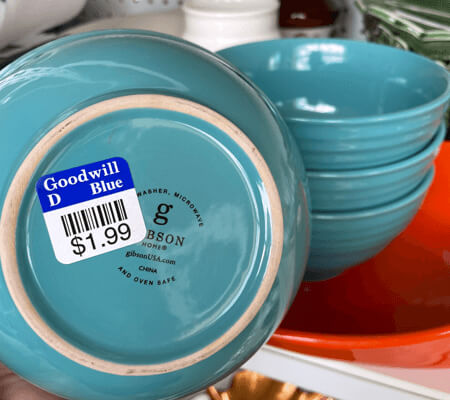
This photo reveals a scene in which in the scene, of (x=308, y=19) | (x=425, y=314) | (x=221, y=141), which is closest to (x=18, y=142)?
(x=221, y=141)

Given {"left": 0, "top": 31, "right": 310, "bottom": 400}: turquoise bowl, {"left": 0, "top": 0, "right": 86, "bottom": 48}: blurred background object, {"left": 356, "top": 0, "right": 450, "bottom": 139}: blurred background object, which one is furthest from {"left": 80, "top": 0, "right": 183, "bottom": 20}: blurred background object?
{"left": 0, "top": 31, "right": 310, "bottom": 400}: turquoise bowl

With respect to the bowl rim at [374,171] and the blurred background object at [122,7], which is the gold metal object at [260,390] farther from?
the blurred background object at [122,7]

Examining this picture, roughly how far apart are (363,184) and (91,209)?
25 cm

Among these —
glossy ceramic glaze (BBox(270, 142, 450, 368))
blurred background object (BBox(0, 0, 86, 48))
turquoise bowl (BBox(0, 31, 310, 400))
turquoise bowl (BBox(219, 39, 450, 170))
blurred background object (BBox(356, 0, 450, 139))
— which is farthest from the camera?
blurred background object (BBox(356, 0, 450, 139))

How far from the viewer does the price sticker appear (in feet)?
1.18

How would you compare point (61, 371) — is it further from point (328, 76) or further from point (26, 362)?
point (328, 76)

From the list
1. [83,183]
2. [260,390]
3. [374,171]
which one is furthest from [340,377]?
[83,183]

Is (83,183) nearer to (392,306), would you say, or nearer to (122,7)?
(392,306)

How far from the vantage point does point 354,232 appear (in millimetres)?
519

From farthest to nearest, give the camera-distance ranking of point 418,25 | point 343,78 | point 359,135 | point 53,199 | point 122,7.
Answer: point 122,7 < point 418,25 < point 343,78 < point 359,135 < point 53,199

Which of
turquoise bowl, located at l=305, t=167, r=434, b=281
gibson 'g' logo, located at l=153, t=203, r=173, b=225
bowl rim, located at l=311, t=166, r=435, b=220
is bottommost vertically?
turquoise bowl, located at l=305, t=167, r=434, b=281

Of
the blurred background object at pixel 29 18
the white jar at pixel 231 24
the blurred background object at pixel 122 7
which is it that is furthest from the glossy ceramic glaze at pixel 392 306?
the blurred background object at pixel 122 7

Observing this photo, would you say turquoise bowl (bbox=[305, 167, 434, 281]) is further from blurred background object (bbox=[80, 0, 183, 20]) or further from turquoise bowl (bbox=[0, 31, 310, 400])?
blurred background object (bbox=[80, 0, 183, 20])

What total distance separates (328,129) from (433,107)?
0.34 ft
